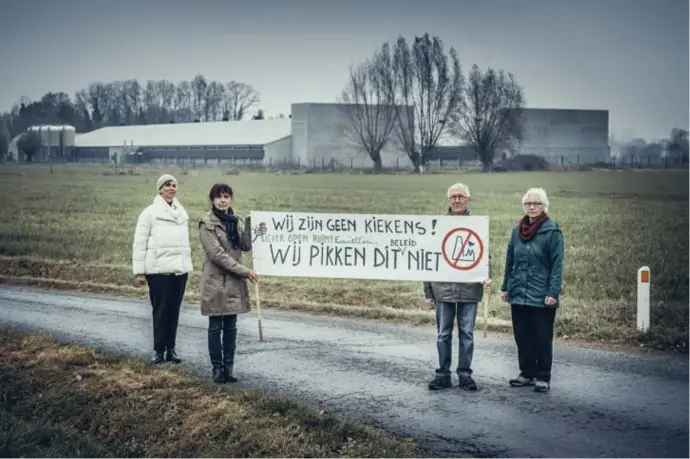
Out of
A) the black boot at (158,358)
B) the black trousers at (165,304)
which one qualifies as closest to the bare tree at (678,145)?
the black trousers at (165,304)

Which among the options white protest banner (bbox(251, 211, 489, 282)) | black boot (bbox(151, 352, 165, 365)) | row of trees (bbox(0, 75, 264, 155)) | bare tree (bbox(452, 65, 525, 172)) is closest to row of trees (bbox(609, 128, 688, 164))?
bare tree (bbox(452, 65, 525, 172))

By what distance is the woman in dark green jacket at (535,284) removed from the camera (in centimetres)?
643

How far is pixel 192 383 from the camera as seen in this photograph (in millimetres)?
6703

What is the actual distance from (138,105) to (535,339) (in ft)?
18.5

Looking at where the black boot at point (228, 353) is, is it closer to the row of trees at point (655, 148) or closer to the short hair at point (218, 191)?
the short hair at point (218, 191)

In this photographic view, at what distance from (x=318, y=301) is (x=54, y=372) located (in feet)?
13.7

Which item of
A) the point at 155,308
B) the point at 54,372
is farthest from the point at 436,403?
the point at 54,372

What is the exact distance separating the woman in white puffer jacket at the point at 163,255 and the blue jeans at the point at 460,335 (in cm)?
251

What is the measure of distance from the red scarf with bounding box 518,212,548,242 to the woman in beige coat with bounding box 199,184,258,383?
235 cm

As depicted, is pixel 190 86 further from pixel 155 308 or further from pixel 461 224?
pixel 461 224

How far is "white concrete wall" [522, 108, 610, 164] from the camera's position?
904 centimetres

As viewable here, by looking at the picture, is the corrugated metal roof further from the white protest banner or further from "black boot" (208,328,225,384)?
"black boot" (208,328,225,384)

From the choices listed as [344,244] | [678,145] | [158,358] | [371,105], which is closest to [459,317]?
[344,244]

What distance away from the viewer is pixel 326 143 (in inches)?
387
